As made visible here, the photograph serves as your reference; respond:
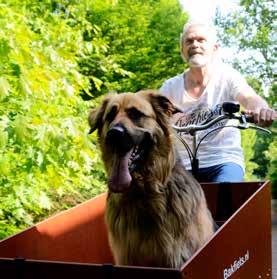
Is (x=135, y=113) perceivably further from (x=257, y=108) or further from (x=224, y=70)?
(x=224, y=70)

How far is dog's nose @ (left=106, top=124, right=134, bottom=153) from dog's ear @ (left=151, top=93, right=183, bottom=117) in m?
0.33

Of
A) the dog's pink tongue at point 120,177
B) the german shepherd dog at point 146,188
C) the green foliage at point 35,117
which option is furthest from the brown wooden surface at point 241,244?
the green foliage at point 35,117

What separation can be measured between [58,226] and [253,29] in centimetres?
1781

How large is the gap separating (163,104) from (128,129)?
0.35 metres

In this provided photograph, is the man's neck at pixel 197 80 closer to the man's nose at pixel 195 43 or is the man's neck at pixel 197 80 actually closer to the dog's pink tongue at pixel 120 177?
the man's nose at pixel 195 43

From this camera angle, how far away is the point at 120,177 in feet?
8.84

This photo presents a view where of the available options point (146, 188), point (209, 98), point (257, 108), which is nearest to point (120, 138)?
point (146, 188)

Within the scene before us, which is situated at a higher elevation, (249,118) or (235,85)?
(235,85)

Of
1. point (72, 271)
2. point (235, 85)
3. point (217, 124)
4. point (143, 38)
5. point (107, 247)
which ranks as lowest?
point (107, 247)

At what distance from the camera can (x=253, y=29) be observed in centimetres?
1969

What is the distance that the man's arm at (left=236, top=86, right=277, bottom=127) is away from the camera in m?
3.18

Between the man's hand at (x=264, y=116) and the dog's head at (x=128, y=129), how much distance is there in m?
0.54

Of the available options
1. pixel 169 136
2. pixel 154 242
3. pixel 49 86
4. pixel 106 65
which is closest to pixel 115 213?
pixel 154 242

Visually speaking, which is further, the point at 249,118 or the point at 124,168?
the point at 249,118
